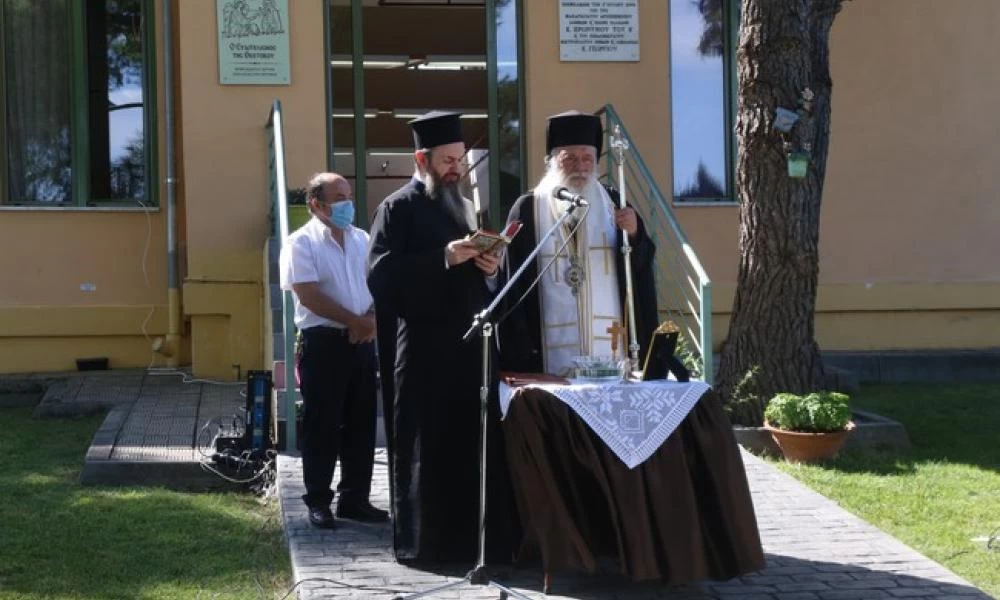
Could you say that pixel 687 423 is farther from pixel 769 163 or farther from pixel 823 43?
pixel 823 43

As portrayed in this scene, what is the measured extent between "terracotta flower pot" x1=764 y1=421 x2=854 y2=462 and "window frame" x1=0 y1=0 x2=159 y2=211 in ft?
18.6

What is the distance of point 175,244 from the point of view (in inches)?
441

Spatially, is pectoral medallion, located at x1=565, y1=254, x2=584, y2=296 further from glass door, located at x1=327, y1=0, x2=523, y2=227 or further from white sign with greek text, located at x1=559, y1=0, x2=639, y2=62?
white sign with greek text, located at x1=559, y1=0, x2=639, y2=62

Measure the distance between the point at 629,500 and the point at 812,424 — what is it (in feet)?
10.4

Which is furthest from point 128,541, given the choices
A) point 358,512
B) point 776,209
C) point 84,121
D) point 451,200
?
point 84,121

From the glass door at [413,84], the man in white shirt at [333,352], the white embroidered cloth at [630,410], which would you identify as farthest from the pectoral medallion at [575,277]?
the glass door at [413,84]

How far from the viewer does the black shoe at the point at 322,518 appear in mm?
6582

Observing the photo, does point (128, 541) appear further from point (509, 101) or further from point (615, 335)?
point (509, 101)

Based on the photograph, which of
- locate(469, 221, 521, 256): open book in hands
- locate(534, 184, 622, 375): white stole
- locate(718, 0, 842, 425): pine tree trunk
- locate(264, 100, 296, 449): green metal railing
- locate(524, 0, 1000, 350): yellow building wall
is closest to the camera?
locate(469, 221, 521, 256): open book in hands

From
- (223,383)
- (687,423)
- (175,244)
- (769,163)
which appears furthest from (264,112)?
(687,423)

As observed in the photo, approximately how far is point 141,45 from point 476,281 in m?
6.64

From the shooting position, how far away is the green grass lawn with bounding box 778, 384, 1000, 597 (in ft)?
21.9

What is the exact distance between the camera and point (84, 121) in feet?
37.8

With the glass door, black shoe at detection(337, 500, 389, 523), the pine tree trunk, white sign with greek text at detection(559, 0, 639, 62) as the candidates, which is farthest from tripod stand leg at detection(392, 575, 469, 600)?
white sign with greek text at detection(559, 0, 639, 62)
